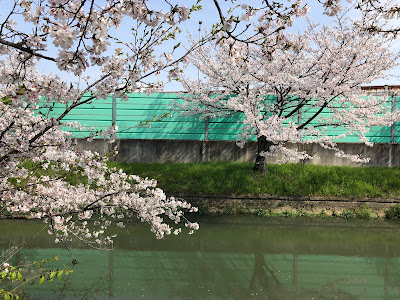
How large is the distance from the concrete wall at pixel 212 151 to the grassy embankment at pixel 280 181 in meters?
0.52

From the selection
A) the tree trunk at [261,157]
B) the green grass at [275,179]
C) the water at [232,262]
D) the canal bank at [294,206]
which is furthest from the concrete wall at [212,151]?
the water at [232,262]

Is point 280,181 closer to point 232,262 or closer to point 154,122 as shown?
point 154,122

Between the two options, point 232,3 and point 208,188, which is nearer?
point 232,3

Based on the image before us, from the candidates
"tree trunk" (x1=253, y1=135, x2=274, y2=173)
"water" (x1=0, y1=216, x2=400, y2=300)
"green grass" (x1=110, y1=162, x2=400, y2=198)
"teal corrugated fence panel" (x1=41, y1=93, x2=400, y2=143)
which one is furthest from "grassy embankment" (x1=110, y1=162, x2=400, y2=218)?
"teal corrugated fence panel" (x1=41, y1=93, x2=400, y2=143)

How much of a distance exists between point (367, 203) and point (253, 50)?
5.21m

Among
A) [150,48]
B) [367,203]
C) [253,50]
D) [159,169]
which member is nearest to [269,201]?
[367,203]

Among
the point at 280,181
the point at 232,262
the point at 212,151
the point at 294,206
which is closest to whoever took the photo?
the point at 232,262

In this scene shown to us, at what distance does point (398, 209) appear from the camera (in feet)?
33.0

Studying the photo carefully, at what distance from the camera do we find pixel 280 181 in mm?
10656

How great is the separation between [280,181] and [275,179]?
15 centimetres

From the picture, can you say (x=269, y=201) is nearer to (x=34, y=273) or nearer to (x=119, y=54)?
(x=34, y=273)

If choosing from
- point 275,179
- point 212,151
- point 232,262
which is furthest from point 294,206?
point 232,262

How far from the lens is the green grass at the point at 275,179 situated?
10.3 metres

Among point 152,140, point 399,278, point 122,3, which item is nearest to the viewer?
point 122,3
